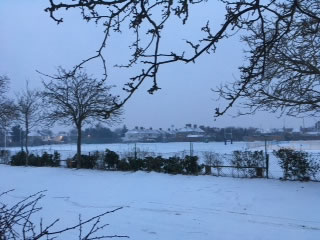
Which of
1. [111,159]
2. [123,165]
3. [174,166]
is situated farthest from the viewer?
[111,159]

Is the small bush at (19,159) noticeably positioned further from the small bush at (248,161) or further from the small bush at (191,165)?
the small bush at (248,161)

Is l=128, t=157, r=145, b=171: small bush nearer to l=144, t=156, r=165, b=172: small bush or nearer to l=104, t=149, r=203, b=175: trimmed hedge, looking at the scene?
l=104, t=149, r=203, b=175: trimmed hedge

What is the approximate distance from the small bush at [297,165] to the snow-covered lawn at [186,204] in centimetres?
63

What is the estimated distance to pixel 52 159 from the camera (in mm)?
26984

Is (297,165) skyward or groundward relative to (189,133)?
groundward

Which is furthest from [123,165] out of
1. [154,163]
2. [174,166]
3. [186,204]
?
[186,204]

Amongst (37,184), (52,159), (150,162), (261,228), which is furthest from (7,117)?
(261,228)

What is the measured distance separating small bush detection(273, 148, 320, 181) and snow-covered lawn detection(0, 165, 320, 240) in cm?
63

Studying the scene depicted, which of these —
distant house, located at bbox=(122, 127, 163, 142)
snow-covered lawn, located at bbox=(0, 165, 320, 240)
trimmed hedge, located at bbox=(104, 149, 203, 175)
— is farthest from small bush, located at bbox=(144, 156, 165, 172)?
distant house, located at bbox=(122, 127, 163, 142)

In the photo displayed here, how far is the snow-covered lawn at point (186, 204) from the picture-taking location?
29.9ft

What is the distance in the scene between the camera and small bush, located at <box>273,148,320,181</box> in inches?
639

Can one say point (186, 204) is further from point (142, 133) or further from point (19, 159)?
point (142, 133)

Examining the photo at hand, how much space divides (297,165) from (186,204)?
6.33 metres

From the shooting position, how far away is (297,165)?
53.9 ft
